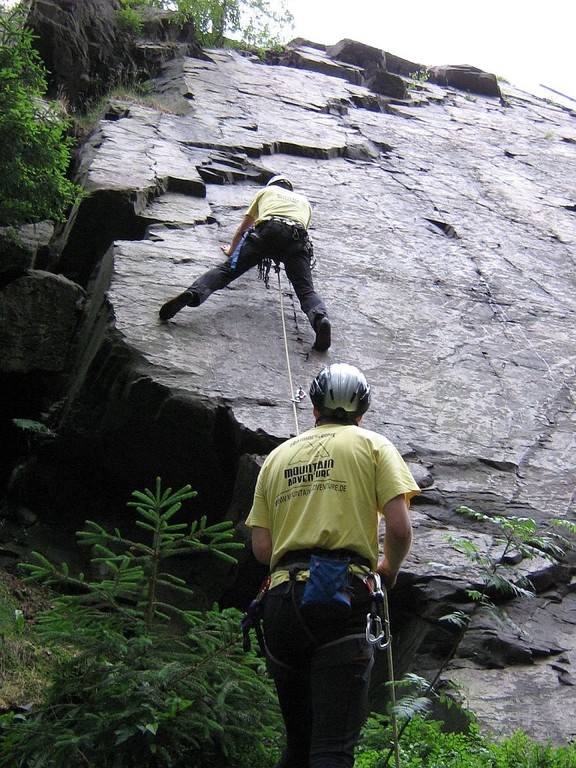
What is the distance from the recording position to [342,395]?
11.8 ft

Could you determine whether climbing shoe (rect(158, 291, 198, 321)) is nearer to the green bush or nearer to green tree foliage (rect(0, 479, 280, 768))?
green tree foliage (rect(0, 479, 280, 768))

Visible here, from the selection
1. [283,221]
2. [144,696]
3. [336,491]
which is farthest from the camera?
[283,221]

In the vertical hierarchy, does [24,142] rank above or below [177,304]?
above

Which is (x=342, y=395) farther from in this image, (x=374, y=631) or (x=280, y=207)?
(x=280, y=207)

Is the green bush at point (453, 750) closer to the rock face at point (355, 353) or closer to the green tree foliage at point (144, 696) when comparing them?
the rock face at point (355, 353)

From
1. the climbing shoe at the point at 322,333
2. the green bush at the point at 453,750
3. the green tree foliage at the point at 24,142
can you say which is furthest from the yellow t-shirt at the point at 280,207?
the green bush at the point at 453,750

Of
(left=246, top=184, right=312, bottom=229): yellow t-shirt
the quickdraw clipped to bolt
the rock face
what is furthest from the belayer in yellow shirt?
(left=246, top=184, right=312, bottom=229): yellow t-shirt

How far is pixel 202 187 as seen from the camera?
9.87 m

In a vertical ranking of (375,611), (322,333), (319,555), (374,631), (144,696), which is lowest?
(144,696)

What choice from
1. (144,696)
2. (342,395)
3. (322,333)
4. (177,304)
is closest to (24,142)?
(177,304)

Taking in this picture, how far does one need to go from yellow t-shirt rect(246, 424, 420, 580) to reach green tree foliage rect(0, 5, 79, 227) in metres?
5.29

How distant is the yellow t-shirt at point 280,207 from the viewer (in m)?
7.50

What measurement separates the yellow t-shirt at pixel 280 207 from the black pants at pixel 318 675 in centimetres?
479

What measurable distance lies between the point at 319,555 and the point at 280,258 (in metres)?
4.61
